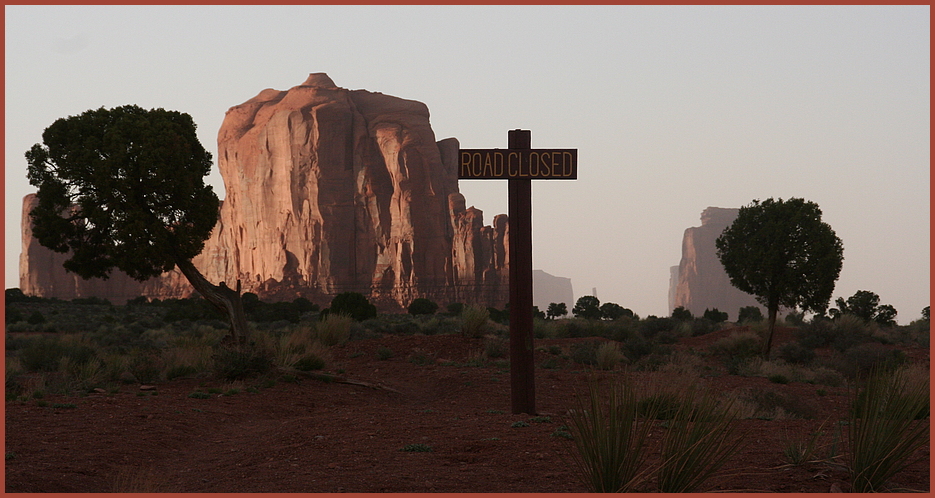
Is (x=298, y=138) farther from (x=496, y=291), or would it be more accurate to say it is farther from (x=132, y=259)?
(x=132, y=259)

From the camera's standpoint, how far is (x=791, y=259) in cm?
2153

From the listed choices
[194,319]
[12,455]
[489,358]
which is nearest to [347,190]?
[194,319]

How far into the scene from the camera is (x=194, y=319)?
129 ft

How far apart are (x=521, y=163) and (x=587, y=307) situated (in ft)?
161

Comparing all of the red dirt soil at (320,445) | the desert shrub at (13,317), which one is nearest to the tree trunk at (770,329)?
the red dirt soil at (320,445)

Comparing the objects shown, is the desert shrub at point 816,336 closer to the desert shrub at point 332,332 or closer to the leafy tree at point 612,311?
the desert shrub at point 332,332

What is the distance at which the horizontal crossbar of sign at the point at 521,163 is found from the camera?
9.73 m

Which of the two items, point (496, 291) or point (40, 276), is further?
point (40, 276)

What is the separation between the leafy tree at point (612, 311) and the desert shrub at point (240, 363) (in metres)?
42.5

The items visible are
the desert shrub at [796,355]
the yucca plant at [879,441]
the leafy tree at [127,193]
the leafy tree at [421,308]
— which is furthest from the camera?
the leafy tree at [421,308]

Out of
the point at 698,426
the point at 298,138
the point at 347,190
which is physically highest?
the point at 298,138

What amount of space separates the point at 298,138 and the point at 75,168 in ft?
250

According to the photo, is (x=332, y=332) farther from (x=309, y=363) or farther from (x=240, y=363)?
(x=240, y=363)

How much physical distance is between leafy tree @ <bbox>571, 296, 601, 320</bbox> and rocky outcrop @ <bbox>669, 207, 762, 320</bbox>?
357 feet
